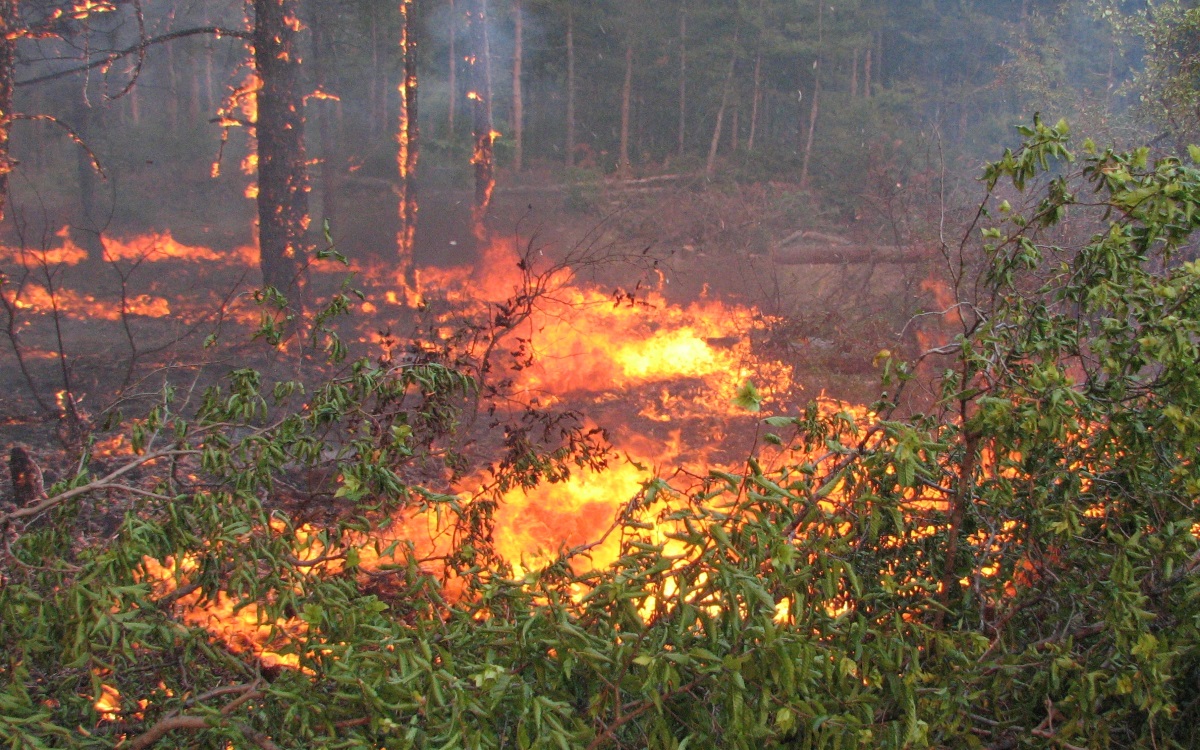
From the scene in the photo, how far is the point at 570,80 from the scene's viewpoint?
28.2 m

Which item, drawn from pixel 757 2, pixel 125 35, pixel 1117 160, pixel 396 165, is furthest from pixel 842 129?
pixel 125 35

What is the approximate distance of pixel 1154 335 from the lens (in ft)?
10.1

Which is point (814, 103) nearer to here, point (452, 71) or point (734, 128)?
point (734, 128)

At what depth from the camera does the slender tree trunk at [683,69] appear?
92.1 feet

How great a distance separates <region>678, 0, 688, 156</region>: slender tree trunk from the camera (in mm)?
28062

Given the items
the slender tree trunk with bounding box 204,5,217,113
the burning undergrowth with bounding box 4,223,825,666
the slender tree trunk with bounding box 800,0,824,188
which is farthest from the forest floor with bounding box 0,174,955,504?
the slender tree trunk with bounding box 204,5,217,113

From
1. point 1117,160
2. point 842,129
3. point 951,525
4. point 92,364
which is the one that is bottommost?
point 92,364

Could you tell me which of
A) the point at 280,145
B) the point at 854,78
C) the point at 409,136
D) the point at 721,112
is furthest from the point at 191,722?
the point at 854,78

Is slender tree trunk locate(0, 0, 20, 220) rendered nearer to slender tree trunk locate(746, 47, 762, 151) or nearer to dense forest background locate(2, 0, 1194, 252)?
dense forest background locate(2, 0, 1194, 252)

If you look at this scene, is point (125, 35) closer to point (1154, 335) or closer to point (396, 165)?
point (396, 165)

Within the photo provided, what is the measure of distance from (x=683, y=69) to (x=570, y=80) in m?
3.97

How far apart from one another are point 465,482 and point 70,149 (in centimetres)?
2874

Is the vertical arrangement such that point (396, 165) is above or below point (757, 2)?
below

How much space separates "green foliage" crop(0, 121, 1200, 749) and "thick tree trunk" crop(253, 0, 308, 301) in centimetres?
1041
